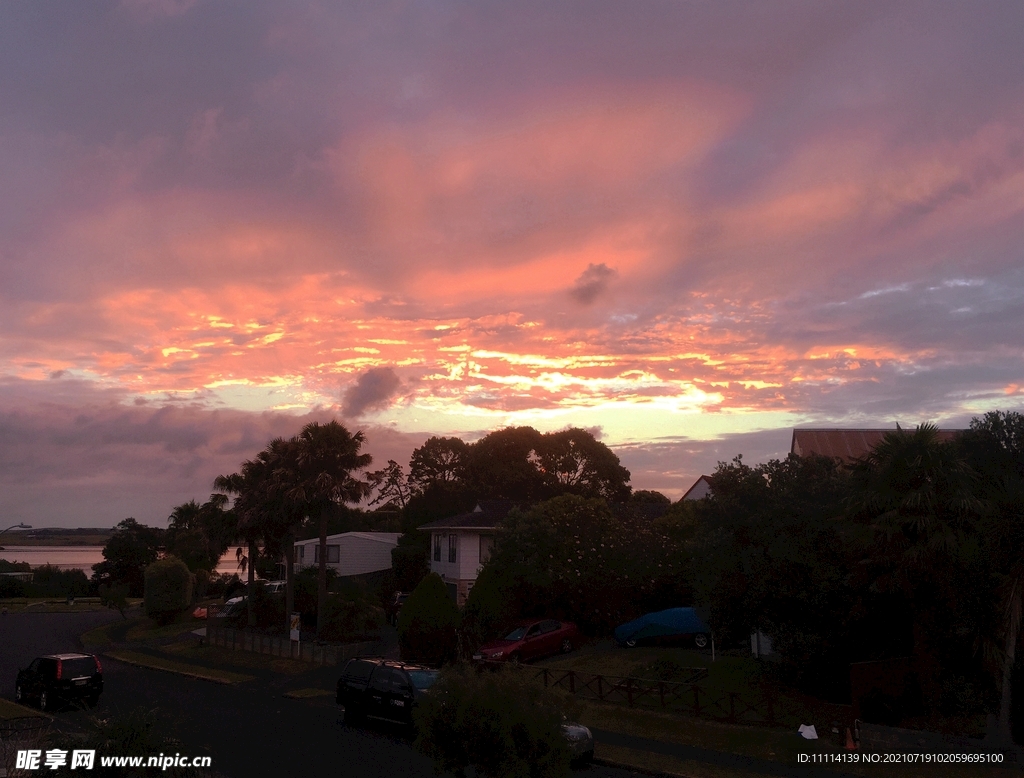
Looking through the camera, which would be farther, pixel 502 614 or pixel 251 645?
pixel 251 645

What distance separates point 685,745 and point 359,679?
9.54m

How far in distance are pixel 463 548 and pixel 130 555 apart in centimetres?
5094

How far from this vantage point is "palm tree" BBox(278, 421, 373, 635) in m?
41.2

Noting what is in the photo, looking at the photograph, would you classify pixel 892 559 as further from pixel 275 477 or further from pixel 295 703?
Result: pixel 275 477

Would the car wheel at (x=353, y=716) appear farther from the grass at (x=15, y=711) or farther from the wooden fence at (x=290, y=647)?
the wooden fence at (x=290, y=647)

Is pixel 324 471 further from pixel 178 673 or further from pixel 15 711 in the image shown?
pixel 15 711

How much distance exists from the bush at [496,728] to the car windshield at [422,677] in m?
9.50

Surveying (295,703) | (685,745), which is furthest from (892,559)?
(295,703)

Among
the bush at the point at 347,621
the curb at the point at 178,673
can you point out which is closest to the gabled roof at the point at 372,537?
the bush at the point at 347,621

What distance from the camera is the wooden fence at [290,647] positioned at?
3569cm

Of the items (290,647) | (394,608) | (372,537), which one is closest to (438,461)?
(372,537)

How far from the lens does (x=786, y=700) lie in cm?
2267

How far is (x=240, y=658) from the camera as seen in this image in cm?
3847

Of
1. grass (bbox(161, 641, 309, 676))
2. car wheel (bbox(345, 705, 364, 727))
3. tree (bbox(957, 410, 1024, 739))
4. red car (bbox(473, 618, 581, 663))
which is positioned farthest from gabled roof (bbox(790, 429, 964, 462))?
car wheel (bbox(345, 705, 364, 727))
